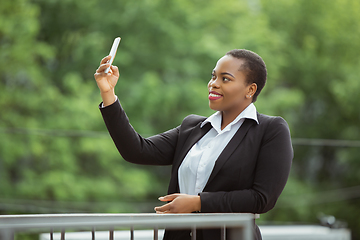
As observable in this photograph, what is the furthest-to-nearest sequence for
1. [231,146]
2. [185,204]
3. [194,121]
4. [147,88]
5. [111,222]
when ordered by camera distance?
[147,88], [194,121], [231,146], [185,204], [111,222]

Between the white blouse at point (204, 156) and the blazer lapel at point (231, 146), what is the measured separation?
0.02 meters

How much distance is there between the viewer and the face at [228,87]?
1.62 m

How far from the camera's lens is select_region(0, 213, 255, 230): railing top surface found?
1.07 meters

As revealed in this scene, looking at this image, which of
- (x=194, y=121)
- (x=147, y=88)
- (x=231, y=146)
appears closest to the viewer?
(x=231, y=146)

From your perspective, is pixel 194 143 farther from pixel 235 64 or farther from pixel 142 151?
pixel 235 64

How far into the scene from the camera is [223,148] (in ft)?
5.17

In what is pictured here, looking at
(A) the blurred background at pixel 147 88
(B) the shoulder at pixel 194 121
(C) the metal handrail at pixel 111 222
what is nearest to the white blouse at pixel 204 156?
(B) the shoulder at pixel 194 121

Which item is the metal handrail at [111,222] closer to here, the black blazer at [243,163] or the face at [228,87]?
the black blazer at [243,163]

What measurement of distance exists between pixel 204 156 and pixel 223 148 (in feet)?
0.23

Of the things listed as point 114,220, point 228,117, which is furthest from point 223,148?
point 114,220

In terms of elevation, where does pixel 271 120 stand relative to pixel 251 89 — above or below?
below

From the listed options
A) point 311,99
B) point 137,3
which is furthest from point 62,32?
point 311,99

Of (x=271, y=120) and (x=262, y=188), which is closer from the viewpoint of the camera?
(x=262, y=188)

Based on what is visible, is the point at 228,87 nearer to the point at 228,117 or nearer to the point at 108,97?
the point at 228,117
